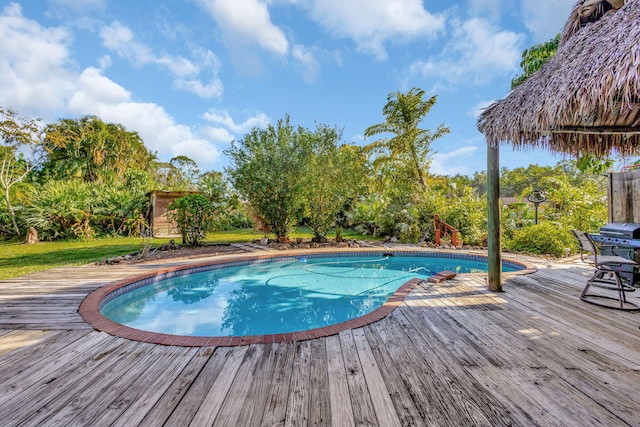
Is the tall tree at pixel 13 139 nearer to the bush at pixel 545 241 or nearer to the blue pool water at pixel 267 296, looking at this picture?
the blue pool water at pixel 267 296

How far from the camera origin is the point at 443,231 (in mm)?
11156

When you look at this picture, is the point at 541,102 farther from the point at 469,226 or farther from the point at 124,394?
the point at 469,226

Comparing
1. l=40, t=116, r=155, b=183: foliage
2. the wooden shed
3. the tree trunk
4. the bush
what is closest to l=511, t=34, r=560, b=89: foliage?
the bush

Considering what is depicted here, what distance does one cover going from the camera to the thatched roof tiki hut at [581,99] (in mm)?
2975

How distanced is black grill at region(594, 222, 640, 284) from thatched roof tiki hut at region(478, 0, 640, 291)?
1.45m

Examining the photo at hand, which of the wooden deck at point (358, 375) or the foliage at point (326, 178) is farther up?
the foliage at point (326, 178)

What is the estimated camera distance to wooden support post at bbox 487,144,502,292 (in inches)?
168

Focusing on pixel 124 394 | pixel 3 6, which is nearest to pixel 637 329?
pixel 124 394

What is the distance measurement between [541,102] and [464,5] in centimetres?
723

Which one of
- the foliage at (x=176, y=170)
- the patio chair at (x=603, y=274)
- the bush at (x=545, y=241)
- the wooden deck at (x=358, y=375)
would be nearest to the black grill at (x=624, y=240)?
the patio chair at (x=603, y=274)

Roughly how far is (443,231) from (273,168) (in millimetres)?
6713

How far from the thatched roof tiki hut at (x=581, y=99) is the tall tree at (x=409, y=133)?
10.2 metres

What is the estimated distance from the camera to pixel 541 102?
3619 mm

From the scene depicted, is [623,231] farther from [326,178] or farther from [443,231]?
[326,178]
